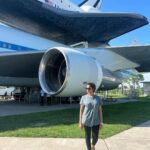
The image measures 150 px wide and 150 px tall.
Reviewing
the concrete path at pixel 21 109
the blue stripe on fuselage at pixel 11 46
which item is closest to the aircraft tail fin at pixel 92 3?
the blue stripe on fuselage at pixel 11 46

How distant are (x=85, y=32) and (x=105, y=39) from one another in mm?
5283

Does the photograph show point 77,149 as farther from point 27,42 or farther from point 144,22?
point 144,22

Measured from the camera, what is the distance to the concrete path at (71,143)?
616cm

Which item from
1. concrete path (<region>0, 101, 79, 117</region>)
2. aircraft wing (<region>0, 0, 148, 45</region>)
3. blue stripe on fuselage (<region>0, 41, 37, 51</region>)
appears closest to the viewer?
concrete path (<region>0, 101, 79, 117</region>)

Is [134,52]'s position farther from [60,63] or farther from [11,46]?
[11,46]

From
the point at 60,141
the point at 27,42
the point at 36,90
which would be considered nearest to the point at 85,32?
the point at 36,90

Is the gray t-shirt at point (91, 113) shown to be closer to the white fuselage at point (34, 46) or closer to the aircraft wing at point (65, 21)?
the white fuselage at point (34, 46)

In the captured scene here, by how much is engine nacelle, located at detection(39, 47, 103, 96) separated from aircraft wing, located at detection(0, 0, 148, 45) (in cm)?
2642

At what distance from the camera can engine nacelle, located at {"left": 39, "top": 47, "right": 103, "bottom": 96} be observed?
29.6 feet

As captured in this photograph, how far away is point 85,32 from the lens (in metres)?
44.1

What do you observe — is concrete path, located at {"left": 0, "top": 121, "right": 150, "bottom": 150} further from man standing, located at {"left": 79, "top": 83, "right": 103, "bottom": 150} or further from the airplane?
the airplane

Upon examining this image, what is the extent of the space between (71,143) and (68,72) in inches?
109

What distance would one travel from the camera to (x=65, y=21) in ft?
135

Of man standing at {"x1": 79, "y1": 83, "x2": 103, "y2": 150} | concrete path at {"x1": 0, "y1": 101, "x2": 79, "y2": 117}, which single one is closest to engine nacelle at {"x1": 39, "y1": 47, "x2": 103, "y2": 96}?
concrete path at {"x1": 0, "y1": 101, "x2": 79, "y2": 117}
